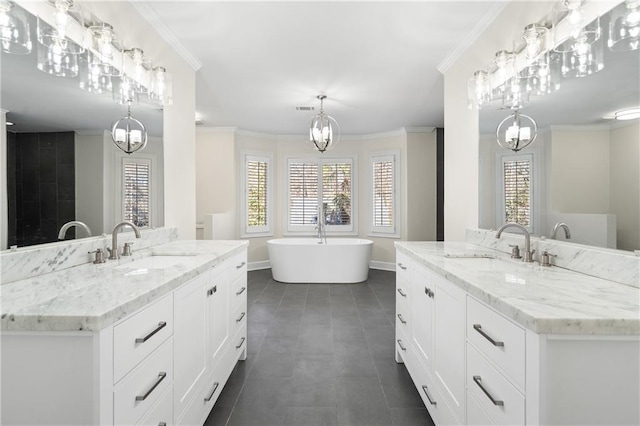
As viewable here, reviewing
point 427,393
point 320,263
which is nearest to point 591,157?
point 427,393

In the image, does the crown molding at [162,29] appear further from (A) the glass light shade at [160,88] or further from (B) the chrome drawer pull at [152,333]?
(B) the chrome drawer pull at [152,333]

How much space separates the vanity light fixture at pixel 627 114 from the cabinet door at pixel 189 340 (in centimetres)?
194

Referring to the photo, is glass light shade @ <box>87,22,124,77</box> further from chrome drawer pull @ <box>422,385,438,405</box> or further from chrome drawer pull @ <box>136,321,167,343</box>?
chrome drawer pull @ <box>422,385,438,405</box>

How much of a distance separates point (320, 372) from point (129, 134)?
2.07 metres

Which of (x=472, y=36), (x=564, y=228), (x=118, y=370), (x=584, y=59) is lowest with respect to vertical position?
(x=118, y=370)

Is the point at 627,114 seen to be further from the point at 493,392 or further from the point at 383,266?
the point at 383,266

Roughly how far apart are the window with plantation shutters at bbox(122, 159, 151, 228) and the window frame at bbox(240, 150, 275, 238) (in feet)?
12.3

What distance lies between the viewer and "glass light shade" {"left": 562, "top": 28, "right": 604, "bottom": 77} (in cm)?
141

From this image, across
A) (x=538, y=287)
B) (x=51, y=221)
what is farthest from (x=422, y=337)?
(x=51, y=221)

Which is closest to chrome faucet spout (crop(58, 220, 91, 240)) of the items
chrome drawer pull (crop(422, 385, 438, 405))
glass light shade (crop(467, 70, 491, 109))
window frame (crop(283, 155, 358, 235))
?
chrome drawer pull (crop(422, 385, 438, 405))

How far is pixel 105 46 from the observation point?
6.21ft

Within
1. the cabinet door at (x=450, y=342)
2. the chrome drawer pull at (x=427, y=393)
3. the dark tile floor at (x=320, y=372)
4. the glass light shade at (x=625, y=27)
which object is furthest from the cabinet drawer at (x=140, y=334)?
the glass light shade at (x=625, y=27)

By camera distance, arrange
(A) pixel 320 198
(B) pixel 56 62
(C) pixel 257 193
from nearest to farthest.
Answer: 1. (B) pixel 56 62
2. (C) pixel 257 193
3. (A) pixel 320 198

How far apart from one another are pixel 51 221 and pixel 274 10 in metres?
1.96
